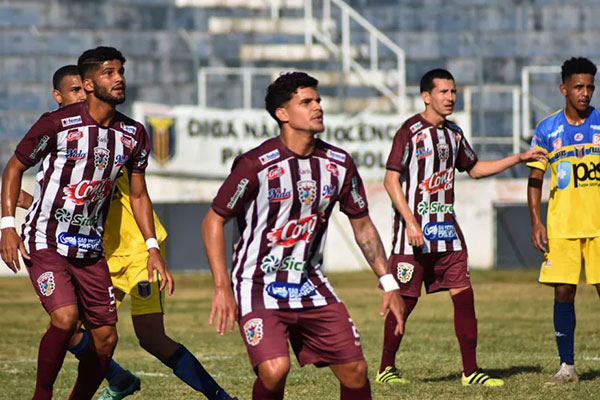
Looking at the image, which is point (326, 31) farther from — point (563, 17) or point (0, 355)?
point (0, 355)

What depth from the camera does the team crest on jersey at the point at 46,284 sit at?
6.73m

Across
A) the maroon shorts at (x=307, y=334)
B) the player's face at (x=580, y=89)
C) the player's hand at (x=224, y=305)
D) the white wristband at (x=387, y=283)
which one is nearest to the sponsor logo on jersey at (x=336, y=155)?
the white wristband at (x=387, y=283)

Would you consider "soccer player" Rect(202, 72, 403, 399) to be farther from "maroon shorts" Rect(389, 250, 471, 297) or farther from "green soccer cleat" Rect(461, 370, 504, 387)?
"maroon shorts" Rect(389, 250, 471, 297)

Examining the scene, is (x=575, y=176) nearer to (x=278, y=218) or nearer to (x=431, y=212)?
(x=431, y=212)

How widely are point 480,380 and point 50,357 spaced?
324 cm

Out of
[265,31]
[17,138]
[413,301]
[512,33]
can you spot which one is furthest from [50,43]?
[413,301]

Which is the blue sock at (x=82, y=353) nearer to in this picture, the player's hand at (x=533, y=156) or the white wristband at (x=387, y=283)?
the white wristband at (x=387, y=283)

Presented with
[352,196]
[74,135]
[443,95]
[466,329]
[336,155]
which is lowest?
[466,329]

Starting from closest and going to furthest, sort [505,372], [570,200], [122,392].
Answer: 1. [122,392]
2. [570,200]
3. [505,372]

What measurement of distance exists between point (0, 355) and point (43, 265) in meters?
4.45

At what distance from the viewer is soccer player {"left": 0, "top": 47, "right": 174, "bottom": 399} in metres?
6.75

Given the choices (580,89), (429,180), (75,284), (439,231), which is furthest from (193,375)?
(580,89)

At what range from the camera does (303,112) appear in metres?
5.82

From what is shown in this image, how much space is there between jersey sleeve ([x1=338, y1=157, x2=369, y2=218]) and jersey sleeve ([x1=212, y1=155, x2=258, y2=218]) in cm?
49
